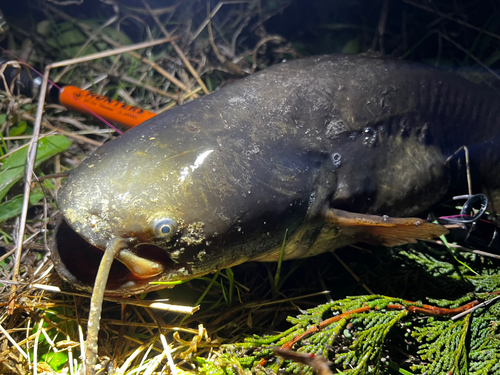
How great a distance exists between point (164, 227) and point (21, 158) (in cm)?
127

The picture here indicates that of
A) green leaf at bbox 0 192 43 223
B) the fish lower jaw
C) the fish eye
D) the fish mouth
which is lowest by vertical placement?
green leaf at bbox 0 192 43 223

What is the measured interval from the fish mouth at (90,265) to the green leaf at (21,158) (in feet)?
2.35

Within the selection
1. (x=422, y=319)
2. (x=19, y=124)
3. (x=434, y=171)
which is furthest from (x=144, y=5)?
(x=422, y=319)

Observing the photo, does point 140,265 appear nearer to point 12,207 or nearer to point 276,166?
point 276,166

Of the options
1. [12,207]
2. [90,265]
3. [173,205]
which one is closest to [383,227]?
[173,205]

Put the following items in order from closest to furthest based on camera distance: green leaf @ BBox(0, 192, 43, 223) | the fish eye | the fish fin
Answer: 1. the fish eye
2. the fish fin
3. green leaf @ BBox(0, 192, 43, 223)

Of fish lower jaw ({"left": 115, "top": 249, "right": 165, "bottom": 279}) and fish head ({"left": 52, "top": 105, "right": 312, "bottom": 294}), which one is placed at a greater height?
fish head ({"left": 52, "top": 105, "right": 312, "bottom": 294})

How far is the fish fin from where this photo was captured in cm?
150

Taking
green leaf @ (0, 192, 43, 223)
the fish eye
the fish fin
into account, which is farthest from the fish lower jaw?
green leaf @ (0, 192, 43, 223)

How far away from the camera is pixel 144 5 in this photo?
275cm

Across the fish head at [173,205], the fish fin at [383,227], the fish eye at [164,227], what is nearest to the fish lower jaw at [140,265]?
the fish head at [173,205]

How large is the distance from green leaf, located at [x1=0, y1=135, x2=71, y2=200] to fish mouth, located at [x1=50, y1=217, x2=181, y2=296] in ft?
2.35

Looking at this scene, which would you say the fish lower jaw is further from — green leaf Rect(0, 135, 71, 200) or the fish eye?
green leaf Rect(0, 135, 71, 200)

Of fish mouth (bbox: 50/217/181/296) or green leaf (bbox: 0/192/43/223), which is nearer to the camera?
fish mouth (bbox: 50/217/181/296)
